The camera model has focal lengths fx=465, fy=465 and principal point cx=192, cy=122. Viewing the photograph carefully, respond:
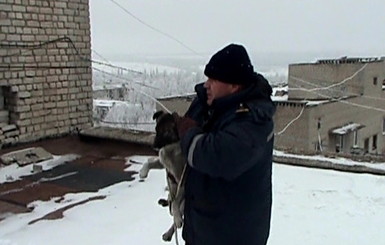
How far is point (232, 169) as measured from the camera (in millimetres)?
1426

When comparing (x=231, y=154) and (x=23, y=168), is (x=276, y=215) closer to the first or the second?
(x=231, y=154)

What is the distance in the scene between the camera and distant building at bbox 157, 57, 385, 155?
→ 14.7 metres

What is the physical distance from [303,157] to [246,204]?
3.13 m

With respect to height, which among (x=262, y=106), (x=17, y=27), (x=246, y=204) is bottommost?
(x=246, y=204)

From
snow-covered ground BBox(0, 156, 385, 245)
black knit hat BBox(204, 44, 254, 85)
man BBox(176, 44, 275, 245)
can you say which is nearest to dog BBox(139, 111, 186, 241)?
man BBox(176, 44, 275, 245)

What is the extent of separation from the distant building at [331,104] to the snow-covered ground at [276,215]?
34.9ft

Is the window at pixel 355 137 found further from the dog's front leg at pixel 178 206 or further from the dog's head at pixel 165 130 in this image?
the dog's head at pixel 165 130

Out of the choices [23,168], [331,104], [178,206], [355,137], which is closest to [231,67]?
[178,206]

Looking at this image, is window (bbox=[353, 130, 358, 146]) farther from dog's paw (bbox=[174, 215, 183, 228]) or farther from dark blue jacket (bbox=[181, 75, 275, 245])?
dark blue jacket (bbox=[181, 75, 275, 245])

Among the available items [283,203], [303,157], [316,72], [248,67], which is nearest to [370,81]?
[316,72]

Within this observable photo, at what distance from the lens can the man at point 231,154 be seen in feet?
4.68

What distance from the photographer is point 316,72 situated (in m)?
17.3

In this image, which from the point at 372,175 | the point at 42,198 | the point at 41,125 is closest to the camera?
the point at 42,198

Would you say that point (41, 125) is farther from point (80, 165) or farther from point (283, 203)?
point (283, 203)
